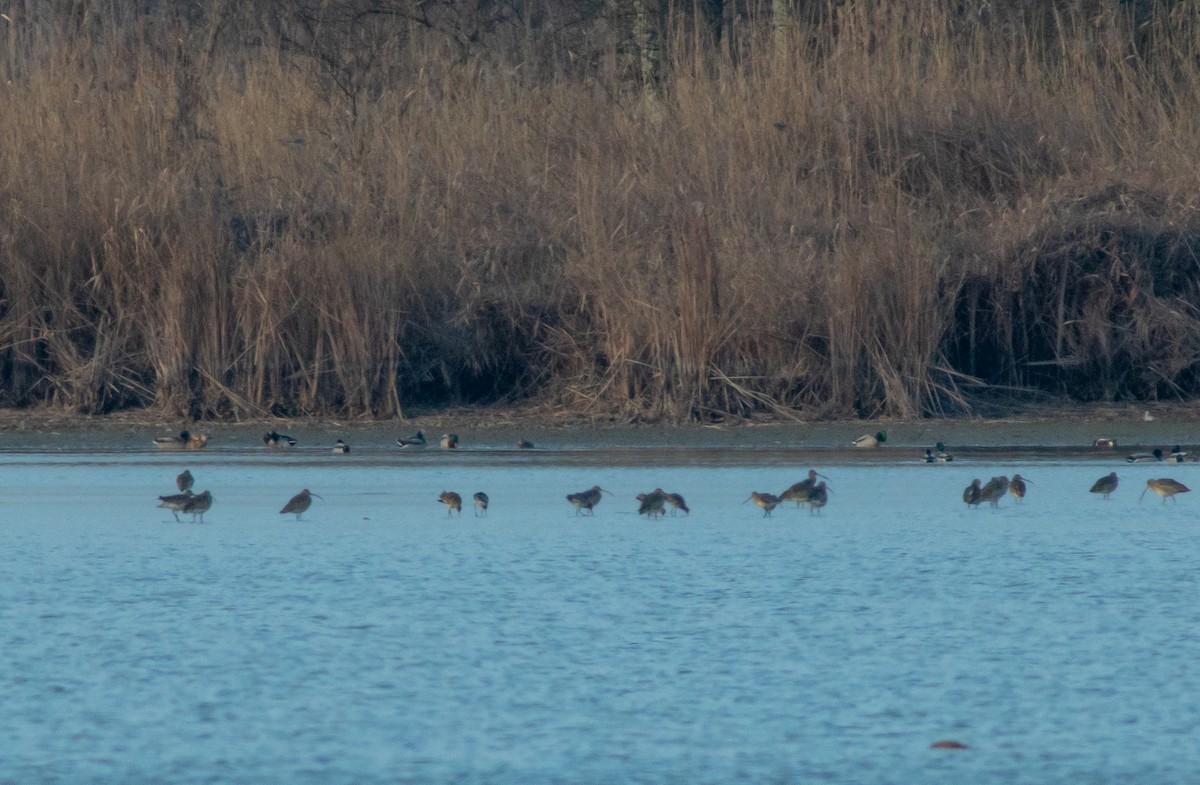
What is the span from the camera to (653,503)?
724cm

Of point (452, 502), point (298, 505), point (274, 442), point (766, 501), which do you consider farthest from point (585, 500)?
point (274, 442)

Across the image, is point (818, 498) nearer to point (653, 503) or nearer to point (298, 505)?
point (653, 503)

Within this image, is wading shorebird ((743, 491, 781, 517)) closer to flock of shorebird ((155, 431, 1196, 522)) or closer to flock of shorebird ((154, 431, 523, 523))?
flock of shorebird ((155, 431, 1196, 522))

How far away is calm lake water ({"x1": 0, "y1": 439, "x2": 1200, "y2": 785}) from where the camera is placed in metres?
3.63

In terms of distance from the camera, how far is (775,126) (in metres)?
12.7

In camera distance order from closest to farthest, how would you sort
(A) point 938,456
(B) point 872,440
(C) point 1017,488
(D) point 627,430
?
(C) point 1017,488
(A) point 938,456
(B) point 872,440
(D) point 627,430

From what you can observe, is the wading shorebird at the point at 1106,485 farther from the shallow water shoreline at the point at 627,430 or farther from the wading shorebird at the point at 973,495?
the shallow water shoreline at the point at 627,430

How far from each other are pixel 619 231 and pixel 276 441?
2885 millimetres

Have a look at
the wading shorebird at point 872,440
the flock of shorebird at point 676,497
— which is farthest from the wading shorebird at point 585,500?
the wading shorebird at point 872,440

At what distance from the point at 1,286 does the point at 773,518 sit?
21.0 feet

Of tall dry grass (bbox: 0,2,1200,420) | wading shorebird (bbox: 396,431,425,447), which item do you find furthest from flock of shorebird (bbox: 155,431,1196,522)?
tall dry grass (bbox: 0,2,1200,420)

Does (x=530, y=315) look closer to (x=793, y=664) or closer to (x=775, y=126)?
(x=775, y=126)

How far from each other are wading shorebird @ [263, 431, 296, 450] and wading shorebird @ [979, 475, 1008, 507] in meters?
4.30

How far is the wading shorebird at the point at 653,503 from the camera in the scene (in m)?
7.21
